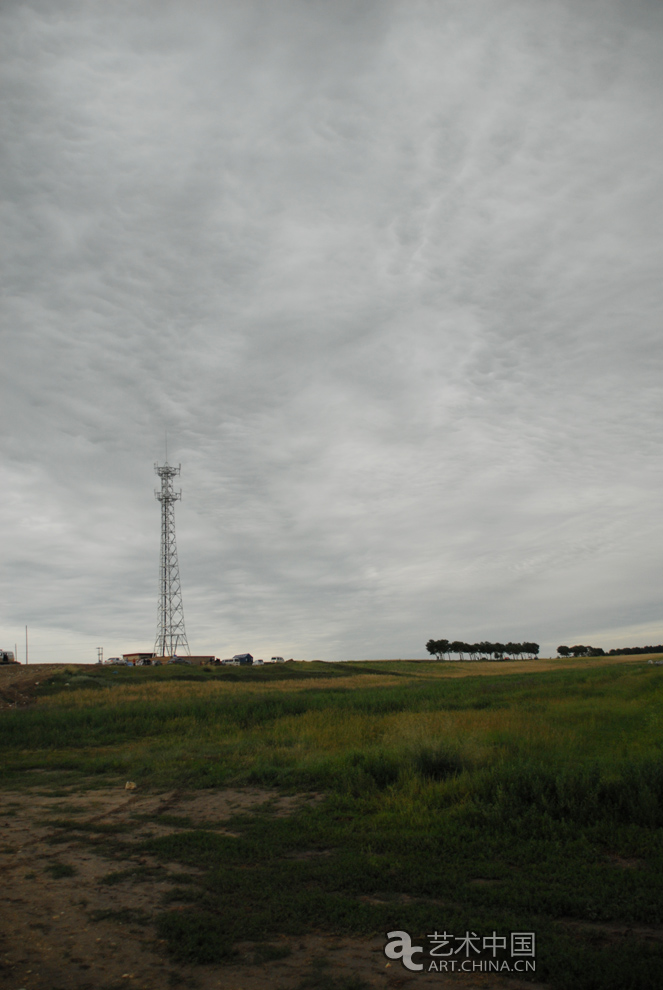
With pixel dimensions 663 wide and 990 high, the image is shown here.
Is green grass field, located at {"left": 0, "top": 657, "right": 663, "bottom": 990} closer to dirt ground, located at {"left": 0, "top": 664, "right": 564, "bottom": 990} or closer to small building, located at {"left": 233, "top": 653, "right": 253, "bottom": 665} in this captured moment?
dirt ground, located at {"left": 0, "top": 664, "right": 564, "bottom": 990}

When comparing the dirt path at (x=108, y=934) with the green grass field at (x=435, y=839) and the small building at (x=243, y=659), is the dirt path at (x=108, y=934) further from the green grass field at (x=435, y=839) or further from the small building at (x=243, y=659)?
the small building at (x=243, y=659)

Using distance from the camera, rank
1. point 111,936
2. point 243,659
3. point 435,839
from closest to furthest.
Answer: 1. point 111,936
2. point 435,839
3. point 243,659

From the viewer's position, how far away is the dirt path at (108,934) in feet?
17.2

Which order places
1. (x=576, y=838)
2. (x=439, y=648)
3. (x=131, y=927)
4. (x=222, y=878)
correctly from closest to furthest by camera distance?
(x=131, y=927) < (x=222, y=878) < (x=576, y=838) < (x=439, y=648)

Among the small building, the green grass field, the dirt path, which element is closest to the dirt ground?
the dirt path

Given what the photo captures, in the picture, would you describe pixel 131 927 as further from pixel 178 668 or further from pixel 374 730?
pixel 178 668

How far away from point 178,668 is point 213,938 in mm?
67470

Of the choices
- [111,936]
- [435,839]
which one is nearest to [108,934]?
[111,936]

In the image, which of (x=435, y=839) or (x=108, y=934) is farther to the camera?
(x=435, y=839)

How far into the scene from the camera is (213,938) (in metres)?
5.98

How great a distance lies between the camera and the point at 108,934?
20.4 feet

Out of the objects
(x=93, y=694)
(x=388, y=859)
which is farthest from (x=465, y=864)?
(x=93, y=694)

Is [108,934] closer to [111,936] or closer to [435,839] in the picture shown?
[111,936]

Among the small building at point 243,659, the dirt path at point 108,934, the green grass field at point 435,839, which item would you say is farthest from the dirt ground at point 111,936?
the small building at point 243,659
